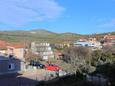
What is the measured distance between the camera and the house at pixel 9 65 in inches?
1714

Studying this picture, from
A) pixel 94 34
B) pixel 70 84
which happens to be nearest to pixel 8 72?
pixel 70 84

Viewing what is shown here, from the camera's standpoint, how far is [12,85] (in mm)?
29219

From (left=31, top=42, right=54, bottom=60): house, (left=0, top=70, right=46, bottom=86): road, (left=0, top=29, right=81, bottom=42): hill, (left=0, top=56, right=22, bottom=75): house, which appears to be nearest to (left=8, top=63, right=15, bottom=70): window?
(left=0, top=56, right=22, bottom=75): house

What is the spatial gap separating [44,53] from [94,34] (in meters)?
95.4

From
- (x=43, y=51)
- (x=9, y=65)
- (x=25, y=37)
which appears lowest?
(x=9, y=65)

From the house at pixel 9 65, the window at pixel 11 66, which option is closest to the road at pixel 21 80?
the house at pixel 9 65

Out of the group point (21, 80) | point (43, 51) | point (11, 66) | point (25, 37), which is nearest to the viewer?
point (21, 80)

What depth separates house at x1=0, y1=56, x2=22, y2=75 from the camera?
43.5 metres

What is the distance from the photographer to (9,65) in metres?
44.9

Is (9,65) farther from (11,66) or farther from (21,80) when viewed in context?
(21,80)

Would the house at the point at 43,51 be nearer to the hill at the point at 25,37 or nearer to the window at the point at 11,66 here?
the window at the point at 11,66

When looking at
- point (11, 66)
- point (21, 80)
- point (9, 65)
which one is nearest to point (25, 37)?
point (11, 66)

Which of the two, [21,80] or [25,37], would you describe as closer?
[21,80]

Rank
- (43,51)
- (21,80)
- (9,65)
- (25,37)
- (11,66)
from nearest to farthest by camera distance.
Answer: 1. (21,80)
2. (9,65)
3. (11,66)
4. (43,51)
5. (25,37)
